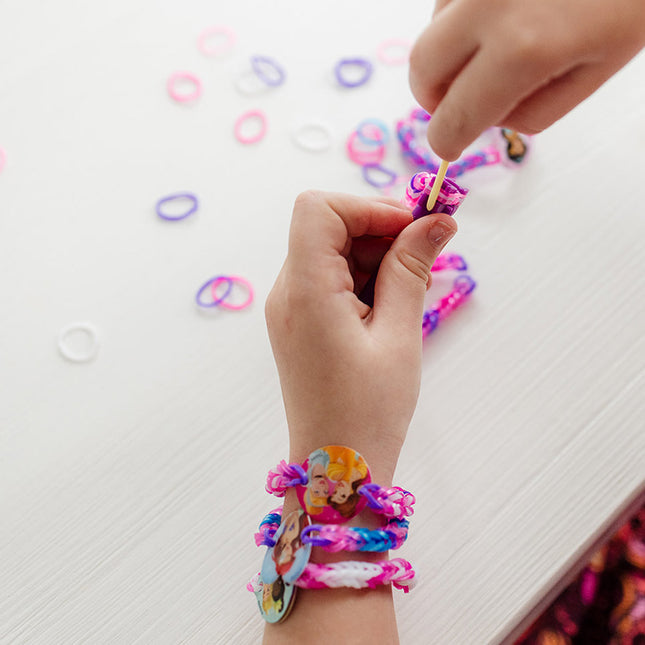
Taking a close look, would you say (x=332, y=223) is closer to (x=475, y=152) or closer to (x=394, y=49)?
(x=475, y=152)

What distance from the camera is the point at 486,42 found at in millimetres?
436

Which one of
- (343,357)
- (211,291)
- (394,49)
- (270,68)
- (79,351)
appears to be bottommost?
(79,351)

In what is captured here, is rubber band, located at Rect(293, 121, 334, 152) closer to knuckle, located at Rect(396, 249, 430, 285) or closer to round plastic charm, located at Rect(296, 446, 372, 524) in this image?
knuckle, located at Rect(396, 249, 430, 285)

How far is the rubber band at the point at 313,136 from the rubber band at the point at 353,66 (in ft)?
0.27

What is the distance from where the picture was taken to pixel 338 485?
1.69 feet

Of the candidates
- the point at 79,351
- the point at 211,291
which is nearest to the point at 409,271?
the point at 211,291

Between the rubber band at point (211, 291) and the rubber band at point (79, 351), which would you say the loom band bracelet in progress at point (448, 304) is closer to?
the rubber band at point (211, 291)

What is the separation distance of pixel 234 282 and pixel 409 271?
0.28 m

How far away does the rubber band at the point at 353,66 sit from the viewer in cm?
91

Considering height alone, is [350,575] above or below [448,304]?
below

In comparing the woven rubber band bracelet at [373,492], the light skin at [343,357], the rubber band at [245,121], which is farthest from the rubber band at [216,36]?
the woven rubber band bracelet at [373,492]

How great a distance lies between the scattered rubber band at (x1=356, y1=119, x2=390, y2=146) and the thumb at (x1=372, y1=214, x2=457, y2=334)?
326 millimetres

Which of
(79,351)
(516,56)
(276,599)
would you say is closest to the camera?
(516,56)

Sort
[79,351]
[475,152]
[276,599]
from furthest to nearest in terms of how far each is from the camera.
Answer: [475,152]
[79,351]
[276,599]
